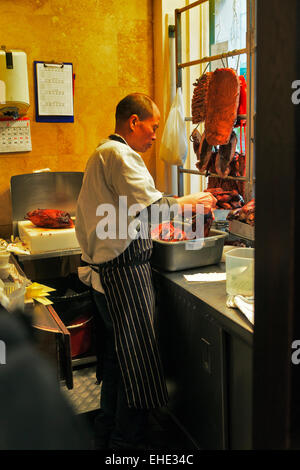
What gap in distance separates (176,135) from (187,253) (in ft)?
Answer: 4.29

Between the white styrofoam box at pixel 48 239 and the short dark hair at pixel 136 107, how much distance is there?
94 cm

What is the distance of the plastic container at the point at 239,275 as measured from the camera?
6.23 ft

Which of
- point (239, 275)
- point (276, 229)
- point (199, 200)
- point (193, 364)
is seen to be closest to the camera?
point (276, 229)

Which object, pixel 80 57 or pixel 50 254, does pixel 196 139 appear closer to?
pixel 80 57

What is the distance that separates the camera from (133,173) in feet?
6.80

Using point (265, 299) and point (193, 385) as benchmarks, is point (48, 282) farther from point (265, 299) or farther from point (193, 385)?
point (265, 299)

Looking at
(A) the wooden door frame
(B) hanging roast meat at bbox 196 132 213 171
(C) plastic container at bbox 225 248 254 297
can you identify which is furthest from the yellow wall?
(A) the wooden door frame

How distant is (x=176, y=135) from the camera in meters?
3.40

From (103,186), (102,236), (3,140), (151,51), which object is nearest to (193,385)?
(102,236)

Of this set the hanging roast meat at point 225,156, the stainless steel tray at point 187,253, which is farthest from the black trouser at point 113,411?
the hanging roast meat at point 225,156

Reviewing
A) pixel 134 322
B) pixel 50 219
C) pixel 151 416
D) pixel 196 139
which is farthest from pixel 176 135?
pixel 151 416

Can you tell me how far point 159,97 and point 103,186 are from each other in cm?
189

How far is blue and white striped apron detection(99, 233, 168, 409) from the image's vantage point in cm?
221

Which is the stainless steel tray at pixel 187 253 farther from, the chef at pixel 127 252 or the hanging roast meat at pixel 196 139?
the hanging roast meat at pixel 196 139
